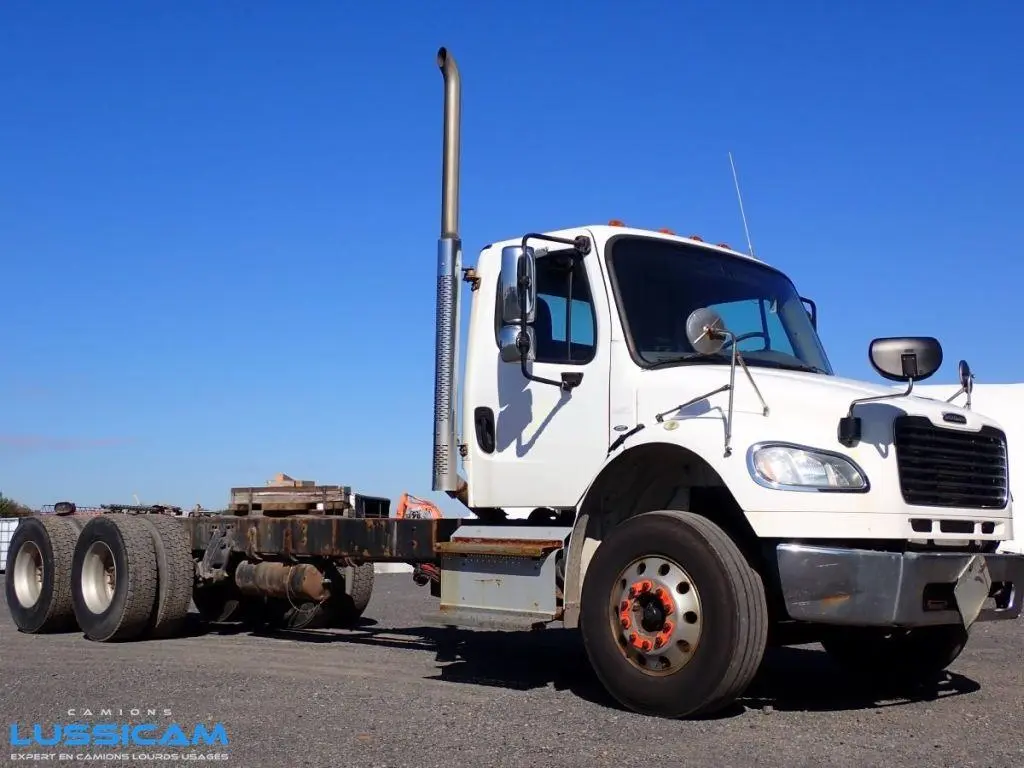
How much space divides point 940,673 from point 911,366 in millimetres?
3036

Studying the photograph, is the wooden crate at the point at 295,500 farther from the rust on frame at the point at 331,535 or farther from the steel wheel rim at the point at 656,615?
the steel wheel rim at the point at 656,615

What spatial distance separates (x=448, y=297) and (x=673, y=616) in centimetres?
293

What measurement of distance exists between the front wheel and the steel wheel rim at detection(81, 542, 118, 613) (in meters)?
6.22

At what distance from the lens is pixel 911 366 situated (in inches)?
246

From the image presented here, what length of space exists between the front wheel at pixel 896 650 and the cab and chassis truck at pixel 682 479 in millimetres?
17

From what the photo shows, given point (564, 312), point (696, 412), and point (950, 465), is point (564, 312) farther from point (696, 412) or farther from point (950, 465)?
point (950, 465)

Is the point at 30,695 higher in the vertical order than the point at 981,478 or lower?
lower

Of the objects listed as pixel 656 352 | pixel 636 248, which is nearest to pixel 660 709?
pixel 656 352

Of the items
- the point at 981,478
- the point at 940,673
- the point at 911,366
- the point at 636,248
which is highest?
the point at 636,248

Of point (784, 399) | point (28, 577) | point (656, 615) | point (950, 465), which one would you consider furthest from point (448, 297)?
point (28, 577)

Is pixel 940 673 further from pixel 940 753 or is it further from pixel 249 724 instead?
pixel 249 724

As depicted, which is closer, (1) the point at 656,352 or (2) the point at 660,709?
(2) the point at 660,709

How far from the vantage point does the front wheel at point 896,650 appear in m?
7.45

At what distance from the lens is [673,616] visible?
6.21 meters
